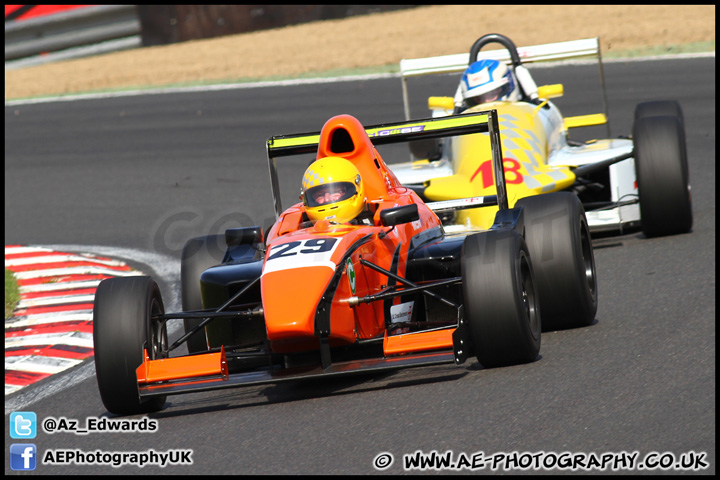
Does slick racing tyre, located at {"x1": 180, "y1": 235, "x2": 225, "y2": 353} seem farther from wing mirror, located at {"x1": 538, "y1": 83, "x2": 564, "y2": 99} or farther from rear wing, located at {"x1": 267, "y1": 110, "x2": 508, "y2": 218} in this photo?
wing mirror, located at {"x1": 538, "y1": 83, "x2": 564, "y2": 99}

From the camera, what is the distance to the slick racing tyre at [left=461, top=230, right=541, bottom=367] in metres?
6.14

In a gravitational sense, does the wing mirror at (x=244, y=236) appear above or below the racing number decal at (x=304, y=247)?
above

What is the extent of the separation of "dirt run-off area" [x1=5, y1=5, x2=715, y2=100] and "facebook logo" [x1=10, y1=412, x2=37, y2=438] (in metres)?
15.6

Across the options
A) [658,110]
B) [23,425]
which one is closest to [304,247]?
[23,425]

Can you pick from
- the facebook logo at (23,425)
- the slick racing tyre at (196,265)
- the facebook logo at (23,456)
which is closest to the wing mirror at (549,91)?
the slick racing tyre at (196,265)

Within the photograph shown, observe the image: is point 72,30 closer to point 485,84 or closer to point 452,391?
point 485,84

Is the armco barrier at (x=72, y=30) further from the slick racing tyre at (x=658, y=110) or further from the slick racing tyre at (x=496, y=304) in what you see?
the slick racing tyre at (x=496, y=304)

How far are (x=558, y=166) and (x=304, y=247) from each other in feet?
13.3

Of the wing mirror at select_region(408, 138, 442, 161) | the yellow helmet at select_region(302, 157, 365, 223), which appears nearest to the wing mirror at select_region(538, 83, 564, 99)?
the wing mirror at select_region(408, 138, 442, 161)

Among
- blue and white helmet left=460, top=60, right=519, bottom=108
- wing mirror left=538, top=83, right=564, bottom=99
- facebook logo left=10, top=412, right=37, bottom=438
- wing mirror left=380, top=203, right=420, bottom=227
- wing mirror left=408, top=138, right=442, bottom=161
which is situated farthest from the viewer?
wing mirror left=408, top=138, right=442, bottom=161

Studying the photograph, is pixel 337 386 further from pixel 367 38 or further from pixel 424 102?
pixel 367 38

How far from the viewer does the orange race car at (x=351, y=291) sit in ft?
20.1

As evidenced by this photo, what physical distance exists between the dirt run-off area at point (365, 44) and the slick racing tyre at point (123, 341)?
50.9 feet

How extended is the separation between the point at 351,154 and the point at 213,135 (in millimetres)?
10790
